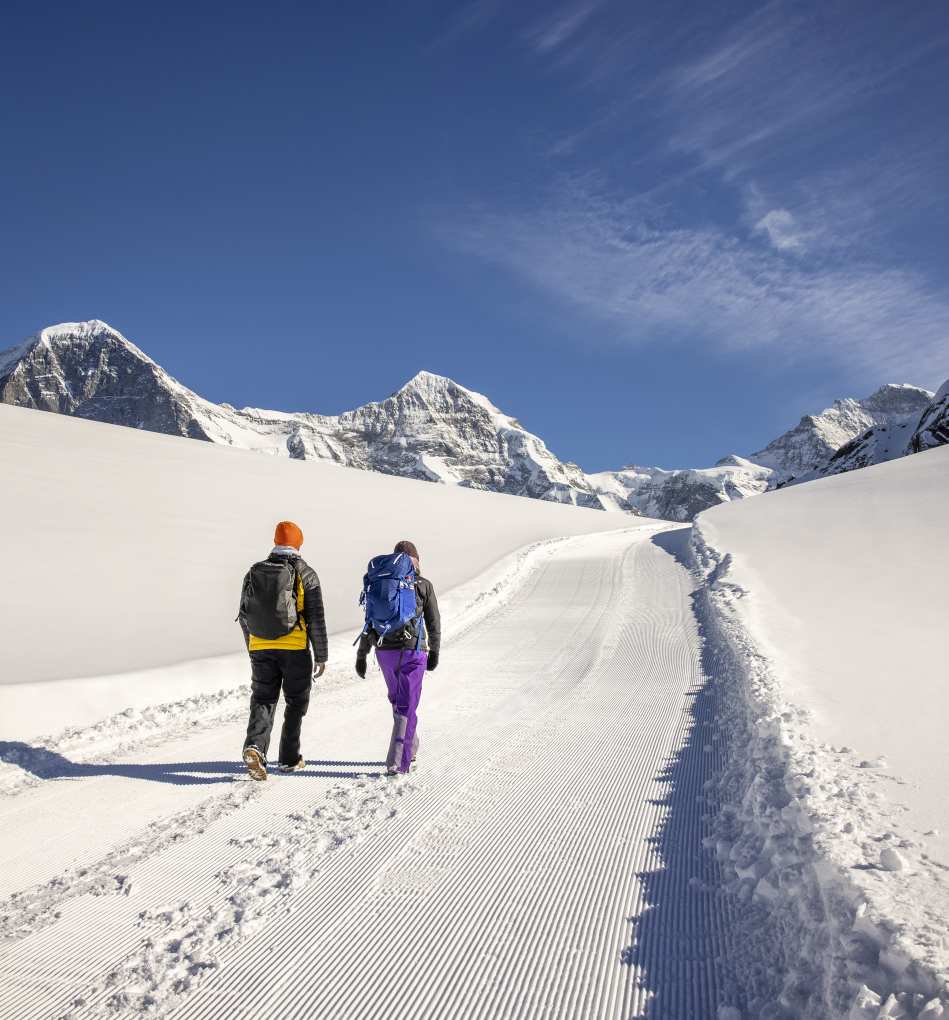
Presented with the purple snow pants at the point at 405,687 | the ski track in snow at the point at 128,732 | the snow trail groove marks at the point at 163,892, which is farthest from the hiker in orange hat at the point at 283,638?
the ski track in snow at the point at 128,732

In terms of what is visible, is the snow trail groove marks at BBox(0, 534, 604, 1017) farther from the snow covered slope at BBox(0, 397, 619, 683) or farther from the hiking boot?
the snow covered slope at BBox(0, 397, 619, 683)

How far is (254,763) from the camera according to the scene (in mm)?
5145

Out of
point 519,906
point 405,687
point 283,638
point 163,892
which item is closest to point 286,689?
point 283,638

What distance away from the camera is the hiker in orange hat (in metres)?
5.38

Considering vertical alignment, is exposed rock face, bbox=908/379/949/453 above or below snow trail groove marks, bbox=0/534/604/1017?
above

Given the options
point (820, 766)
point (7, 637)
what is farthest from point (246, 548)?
point (820, 766)

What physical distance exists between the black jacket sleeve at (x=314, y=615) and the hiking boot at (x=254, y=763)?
2.70 feet

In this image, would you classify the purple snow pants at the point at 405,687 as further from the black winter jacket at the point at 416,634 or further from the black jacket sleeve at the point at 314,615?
the black jacket sleeve at the point at 314,615

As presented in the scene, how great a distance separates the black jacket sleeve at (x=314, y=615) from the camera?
5.44 meters

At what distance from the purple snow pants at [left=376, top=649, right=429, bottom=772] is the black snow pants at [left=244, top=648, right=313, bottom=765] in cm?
68

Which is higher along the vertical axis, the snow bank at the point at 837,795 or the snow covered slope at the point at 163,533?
the snow covered slope at the point at 163,533

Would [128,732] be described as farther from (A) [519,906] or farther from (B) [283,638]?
(A) [519,906]

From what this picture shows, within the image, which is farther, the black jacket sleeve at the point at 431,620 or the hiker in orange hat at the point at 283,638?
the black jacket sleeve at the point at 431,620

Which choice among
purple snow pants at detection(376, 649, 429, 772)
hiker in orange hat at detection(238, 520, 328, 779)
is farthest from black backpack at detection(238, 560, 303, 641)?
purple snow pants at detection(376, 649, 429, 772)
